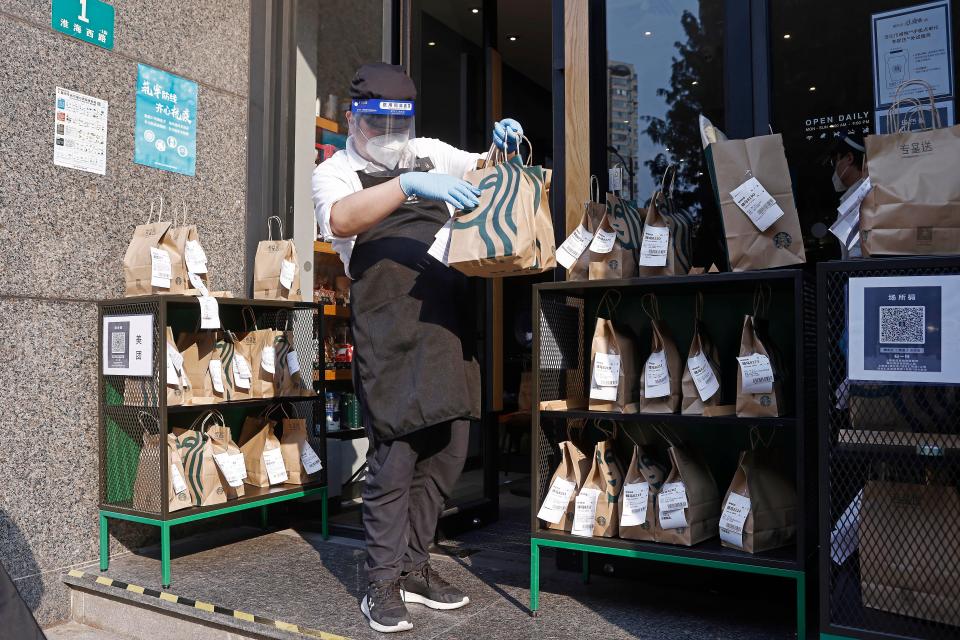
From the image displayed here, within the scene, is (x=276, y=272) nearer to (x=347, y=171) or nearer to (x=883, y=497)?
(x=347, y=171)

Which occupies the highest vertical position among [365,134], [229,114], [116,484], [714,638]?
[229,114]

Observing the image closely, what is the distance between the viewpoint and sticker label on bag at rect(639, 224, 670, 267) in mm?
2293

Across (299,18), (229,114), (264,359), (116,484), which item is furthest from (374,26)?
(116,484)

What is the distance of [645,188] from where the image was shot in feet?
9.30

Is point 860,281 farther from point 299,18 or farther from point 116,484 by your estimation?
point 299,18

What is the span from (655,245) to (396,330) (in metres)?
0.82

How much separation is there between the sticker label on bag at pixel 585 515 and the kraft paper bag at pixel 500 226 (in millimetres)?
726

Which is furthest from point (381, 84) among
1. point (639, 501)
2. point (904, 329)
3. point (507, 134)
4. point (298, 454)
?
point (298, 454)

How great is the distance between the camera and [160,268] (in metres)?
2.98

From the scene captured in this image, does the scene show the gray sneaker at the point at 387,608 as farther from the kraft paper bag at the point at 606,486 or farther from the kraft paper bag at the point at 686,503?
the kraft paper bag at the point at 686,503

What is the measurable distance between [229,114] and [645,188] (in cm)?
205

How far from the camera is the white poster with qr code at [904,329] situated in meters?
1.71

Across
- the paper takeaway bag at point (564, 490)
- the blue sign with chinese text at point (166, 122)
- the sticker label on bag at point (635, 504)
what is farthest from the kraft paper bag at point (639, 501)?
the blue sign with chinese text at point (166, 122)

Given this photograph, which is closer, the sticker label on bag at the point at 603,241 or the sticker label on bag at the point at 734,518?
the sticker label on bag at the point at 734,518
